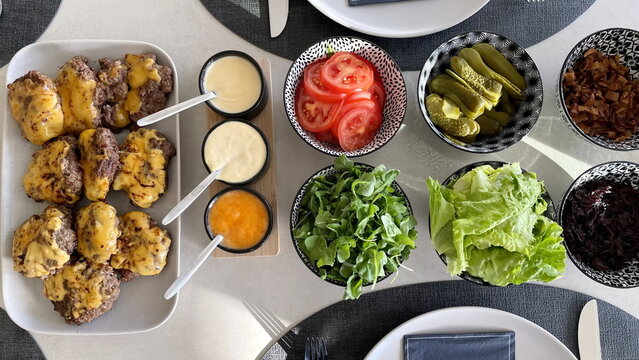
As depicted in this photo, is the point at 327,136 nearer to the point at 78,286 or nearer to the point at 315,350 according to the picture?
the point at 315,350

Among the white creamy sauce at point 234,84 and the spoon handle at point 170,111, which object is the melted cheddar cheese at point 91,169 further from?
the white creamy sauce at point 234,84

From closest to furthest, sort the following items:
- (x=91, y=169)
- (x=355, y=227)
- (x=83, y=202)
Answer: (x=355, y=227), (x=91, y=169), (x=83, y=202)

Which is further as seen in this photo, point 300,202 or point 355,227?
point 300,202

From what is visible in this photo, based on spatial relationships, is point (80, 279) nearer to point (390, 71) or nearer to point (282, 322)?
point (282, 322)

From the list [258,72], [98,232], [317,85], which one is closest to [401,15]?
[317,85]

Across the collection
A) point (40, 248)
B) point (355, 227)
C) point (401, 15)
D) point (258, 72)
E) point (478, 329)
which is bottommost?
point (478, 329)

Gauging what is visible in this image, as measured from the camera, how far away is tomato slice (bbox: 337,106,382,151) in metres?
1.46

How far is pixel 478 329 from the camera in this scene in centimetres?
153

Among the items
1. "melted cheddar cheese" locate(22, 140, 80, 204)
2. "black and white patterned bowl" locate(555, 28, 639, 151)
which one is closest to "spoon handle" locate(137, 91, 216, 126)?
"melted cheddar cheese" locate(22, 140, 80, 204)

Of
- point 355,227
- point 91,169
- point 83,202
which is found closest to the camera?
point 355,227

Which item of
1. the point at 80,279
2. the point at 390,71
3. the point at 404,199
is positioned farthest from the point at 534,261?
the point at 80,279

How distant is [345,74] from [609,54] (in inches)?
32.4

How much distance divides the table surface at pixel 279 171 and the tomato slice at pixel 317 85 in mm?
148

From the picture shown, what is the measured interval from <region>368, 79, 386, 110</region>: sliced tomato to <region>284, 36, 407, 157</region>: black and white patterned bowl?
0.01 metres
